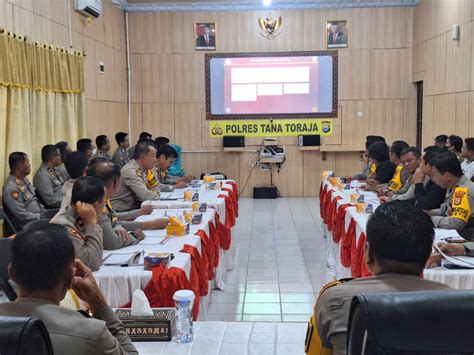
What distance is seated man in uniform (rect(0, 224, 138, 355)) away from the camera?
137 cm

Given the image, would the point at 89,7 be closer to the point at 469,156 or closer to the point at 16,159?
the point at 16,159

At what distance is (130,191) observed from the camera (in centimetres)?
504

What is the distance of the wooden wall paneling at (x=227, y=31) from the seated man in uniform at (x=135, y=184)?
5433mm

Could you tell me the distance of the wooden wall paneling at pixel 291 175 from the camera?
33.8ft

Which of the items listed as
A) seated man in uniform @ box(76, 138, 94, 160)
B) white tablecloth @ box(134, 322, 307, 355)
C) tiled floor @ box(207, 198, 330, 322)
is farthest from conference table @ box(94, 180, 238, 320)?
seated man in uniform @ box(76, 138, 94, 160)

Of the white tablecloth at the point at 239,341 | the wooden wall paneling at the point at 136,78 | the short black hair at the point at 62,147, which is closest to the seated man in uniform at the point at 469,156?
the white tablecloth at the point at 239,341

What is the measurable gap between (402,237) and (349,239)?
2.93 meters

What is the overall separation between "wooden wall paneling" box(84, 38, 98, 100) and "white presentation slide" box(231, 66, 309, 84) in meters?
2.81

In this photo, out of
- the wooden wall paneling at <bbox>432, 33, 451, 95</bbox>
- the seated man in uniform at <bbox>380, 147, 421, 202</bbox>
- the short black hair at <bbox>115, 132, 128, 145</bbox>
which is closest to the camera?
the seated man in uniform at <bbox>380, 147, 421, 202</bbox>

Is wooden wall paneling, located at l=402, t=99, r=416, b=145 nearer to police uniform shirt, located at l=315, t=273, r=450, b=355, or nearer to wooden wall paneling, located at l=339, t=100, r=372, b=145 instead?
wooden wall paneling, located at l=339, t=100, r=372, b=145

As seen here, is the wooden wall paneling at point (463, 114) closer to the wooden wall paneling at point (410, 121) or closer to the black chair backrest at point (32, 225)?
the wooden wall paneling at point (410, 121)

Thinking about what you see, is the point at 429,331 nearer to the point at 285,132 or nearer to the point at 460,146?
the point at 460,146

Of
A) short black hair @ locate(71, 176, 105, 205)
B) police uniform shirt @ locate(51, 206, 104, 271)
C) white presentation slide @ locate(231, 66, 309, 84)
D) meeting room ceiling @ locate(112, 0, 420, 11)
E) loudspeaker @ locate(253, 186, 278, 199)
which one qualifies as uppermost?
meeting room ceiling @ locate(112, 0, 420, 11)

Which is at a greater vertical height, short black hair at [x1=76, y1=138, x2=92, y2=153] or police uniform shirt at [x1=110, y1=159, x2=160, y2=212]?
short black hair at [x1=76, y1=138, x2=92, y2=153]
